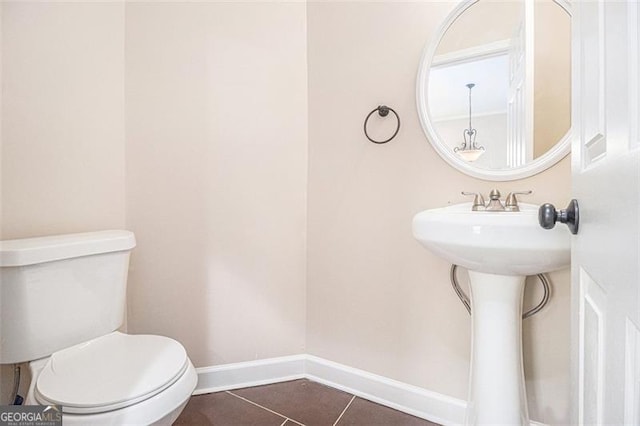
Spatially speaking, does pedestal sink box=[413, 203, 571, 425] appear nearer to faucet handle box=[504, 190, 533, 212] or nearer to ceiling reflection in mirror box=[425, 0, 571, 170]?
faucet handle box=[504, 190, 533, 212]

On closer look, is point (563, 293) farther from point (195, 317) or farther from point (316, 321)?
point (195, 317)

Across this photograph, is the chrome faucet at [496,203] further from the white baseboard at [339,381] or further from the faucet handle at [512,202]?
the white baseboard at [339,381]

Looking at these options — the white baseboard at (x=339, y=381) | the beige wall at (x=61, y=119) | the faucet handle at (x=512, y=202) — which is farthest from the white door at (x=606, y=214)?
the beige wall at (x=61, y=119)

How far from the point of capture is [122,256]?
1.42 metres

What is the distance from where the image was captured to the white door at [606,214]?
0.40 m

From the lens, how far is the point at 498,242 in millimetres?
1016

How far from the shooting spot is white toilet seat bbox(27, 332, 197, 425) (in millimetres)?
947

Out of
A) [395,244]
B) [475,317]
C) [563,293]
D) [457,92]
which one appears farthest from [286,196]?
[563,293]

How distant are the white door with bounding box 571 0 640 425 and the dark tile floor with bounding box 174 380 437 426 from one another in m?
1.02

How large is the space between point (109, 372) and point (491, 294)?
122cm

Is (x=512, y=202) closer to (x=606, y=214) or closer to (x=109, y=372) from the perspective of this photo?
(x=606, y=214)

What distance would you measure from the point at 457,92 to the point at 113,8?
1572 mm

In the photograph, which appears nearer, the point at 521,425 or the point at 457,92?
the point at 521,425

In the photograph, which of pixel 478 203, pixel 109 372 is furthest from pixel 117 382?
pixel 478 203
